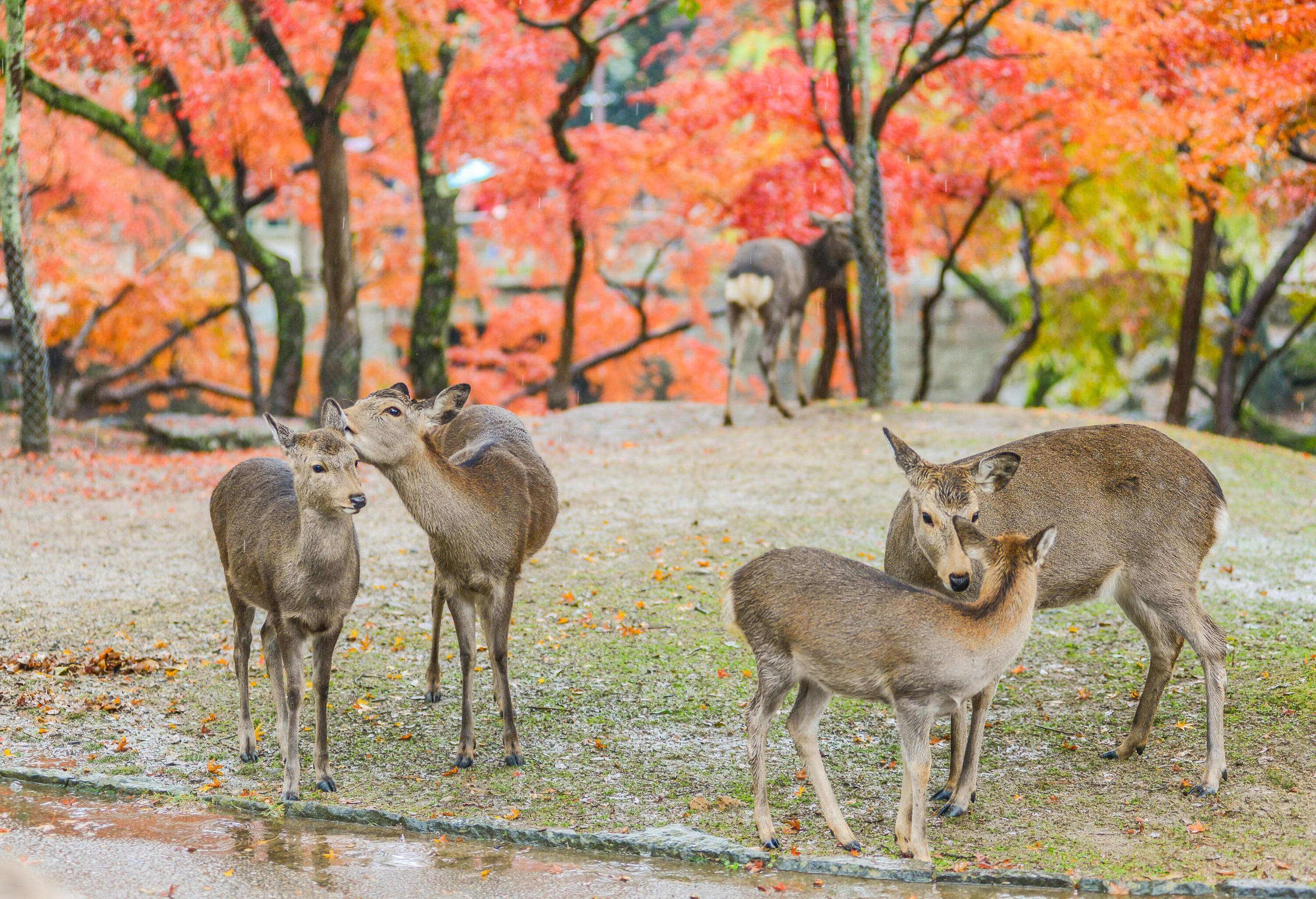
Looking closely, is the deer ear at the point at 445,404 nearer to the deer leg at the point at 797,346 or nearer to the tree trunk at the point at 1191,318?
the deer leg at the point at 797,346

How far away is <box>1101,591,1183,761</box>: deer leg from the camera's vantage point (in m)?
5.52

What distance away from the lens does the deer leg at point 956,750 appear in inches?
198

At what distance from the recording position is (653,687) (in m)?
6.40

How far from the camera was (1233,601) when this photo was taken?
7762 mm

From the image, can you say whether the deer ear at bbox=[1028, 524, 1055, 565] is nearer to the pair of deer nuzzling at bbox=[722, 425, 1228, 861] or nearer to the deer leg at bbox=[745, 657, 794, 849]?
the pair of deer nuzzling at bbox=[722, 425, 1228, 861]

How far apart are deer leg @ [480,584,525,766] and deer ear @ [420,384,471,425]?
0.83 metres

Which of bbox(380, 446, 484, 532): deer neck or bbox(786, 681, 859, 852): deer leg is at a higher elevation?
bbox(380, 446, 484, 532): deer neck

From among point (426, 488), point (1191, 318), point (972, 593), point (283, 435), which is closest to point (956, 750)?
point (972, 593)

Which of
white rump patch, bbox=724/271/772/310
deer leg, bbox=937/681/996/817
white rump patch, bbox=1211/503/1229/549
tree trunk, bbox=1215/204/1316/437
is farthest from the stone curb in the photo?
tree trunk, bbox=1215/204/1316/437

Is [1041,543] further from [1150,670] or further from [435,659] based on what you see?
[435,659]

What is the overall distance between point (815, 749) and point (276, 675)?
242 centimetres

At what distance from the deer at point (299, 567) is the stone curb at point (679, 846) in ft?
1.17

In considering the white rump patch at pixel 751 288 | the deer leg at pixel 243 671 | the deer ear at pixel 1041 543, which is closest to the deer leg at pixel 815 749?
the deer ear at pixel 1041 543

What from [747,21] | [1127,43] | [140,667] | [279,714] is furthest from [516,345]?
[279,714]
